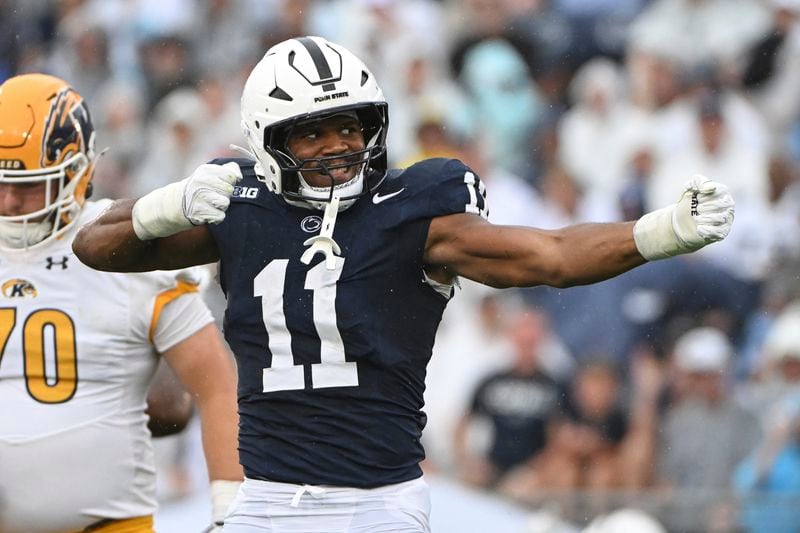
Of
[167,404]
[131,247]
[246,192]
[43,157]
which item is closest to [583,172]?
[167,404]

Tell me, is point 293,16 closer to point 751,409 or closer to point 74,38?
point 74,38

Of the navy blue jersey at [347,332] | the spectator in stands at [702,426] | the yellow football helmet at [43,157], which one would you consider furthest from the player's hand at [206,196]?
the spectator in stands at [702,426]

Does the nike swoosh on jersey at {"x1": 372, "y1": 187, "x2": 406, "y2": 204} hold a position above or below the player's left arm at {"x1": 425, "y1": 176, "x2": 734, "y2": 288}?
above

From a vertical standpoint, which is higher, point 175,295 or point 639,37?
point 639,37

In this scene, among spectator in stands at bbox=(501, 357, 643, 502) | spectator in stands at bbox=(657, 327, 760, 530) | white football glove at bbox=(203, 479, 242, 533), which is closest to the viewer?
white football glove at bbox=(203, 479, 242, 533)

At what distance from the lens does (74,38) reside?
12258mm

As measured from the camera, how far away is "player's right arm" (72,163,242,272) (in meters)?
4.07

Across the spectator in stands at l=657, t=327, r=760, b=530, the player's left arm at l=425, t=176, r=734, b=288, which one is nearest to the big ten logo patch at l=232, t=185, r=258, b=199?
the player's left arm at l=425, t=176, r=734, b=288

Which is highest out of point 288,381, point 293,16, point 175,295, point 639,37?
point 293,16

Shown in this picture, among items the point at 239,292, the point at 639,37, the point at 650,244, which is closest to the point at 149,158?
the point at 639,37

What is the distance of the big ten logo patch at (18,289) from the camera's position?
4.98m

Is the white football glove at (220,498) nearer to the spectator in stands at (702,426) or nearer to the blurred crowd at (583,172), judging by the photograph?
the blurred crowd at (583,172)

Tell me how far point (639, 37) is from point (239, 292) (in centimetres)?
642

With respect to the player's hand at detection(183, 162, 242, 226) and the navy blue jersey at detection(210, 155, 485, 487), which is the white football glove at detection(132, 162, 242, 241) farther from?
the navy blue jersey at detection(210, 155, 485, 487)
